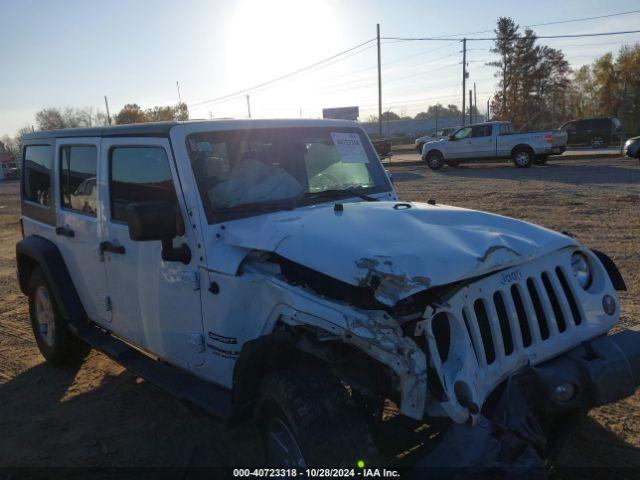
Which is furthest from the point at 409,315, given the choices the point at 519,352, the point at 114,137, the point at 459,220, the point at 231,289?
the point at 114,137

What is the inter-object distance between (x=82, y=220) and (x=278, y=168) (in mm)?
1702

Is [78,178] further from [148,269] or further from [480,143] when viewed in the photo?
[480,143]

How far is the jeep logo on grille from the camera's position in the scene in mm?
2468

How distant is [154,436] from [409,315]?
236 centimetres

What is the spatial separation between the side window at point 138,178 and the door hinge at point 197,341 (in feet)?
2.69

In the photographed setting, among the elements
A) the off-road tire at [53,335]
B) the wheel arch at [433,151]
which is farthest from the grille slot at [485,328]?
the wheel arch at [433,151]

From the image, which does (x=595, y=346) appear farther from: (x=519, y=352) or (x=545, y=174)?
(x=545, y=174)

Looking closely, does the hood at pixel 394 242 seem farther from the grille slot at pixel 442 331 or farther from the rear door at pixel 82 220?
the rear door at pixel 82 220

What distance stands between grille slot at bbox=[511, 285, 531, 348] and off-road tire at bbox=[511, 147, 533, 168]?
2011 centimetres

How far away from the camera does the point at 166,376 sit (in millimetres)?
3371

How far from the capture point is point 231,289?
2.81 metres

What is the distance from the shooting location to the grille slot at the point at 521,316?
2.50 metres

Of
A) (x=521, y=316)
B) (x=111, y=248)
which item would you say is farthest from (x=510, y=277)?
(x=111, y=248)

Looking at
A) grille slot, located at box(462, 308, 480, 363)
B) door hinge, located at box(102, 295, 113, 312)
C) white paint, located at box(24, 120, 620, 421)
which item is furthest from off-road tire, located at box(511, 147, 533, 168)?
grille slot, located at box(462, 308, 480, 363)
